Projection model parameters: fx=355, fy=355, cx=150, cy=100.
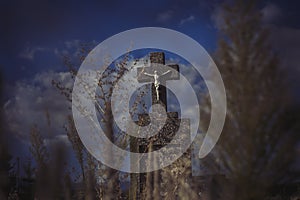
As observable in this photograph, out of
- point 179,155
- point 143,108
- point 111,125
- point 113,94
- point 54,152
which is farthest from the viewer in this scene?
point 179,155

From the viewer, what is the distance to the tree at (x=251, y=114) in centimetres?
238

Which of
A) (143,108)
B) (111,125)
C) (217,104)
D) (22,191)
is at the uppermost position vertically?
(143,108)

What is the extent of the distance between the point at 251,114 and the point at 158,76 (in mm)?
8205

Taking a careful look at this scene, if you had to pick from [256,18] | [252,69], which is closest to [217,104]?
[252,69]

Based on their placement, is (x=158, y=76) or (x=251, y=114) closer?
(x=251, y=114)

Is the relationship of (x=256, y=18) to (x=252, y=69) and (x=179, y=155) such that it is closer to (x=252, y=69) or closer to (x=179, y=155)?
(x=252, y=69)

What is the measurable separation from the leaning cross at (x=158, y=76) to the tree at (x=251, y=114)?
6866mm

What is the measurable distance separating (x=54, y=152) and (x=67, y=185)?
30 cm

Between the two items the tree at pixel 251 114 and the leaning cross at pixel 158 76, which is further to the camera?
the leaning cross at pixel 158 76

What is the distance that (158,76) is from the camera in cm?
1059

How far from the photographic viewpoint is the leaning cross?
10.5 meters

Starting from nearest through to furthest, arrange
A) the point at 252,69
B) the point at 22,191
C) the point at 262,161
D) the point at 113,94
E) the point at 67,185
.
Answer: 1. the point at 67,185
2. the point at 262,161
3. the point at 252,69
4. the point at 22,191
5. the point at 113,94

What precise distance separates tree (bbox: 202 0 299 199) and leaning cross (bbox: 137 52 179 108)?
270 inches

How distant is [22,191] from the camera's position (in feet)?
18.5
